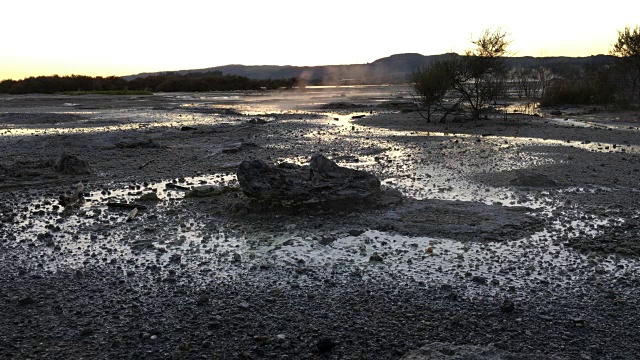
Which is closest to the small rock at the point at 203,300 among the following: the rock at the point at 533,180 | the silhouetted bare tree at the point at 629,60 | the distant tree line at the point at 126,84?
the rock at the point at 533,180

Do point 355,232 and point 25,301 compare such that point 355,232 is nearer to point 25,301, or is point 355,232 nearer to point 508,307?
point 508,307

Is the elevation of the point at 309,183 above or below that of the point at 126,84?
below

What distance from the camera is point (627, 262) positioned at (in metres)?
5.34

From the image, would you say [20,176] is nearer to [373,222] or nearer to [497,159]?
[373,222]

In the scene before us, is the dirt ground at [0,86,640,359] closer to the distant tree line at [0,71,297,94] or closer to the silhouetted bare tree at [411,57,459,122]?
the silhouetted bare tree at [411,57,459,122]

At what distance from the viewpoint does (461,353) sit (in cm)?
337

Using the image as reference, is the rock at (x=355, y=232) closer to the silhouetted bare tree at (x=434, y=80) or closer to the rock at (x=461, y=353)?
the rock at (x=461, y=353)

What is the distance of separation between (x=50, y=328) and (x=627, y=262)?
5.30 m

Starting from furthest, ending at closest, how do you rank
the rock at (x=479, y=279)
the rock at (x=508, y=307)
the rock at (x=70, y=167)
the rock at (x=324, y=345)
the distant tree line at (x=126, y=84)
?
the distant tree line at (x=126, y=84) → the rock at (x=70, y=167) → the rock at (x=479, y=279) → the rock at (x=508, y=307) → the rock at (x=324, y=345)

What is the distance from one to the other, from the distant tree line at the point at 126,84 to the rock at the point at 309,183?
188 feet

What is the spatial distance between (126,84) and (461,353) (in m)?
70.7

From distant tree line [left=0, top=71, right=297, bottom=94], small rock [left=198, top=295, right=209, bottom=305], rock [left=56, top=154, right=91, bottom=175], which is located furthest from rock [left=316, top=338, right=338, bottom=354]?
distant tree line [left=0, top=71, right=297, bottom=94]

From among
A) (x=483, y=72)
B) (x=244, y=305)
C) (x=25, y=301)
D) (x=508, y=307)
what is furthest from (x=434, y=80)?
(x=25, y=301)

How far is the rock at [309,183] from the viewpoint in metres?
7.36
